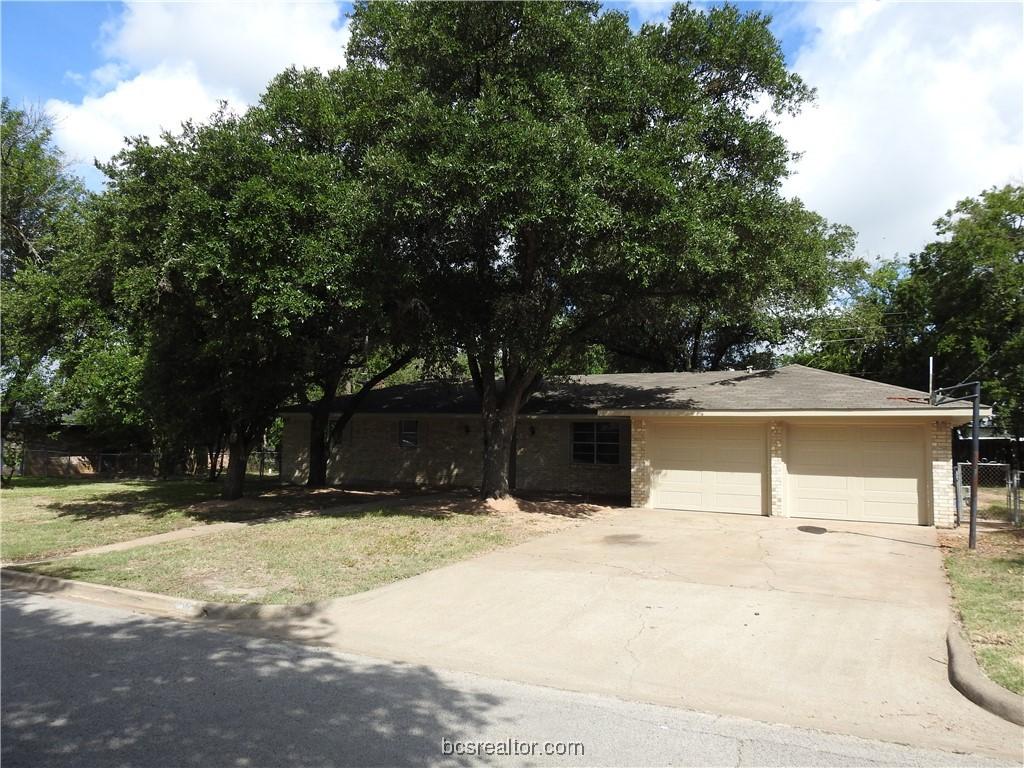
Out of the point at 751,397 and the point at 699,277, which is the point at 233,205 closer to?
the point at 699,277

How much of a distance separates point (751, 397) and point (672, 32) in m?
8.15

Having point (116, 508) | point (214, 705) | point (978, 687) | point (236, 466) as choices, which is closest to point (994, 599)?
point (978, 687)

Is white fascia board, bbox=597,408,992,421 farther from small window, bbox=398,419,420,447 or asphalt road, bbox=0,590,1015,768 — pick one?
asphalt road, bbox=0,590,1015,768

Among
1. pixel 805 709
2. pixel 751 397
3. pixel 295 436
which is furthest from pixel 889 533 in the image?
pixel 295 436

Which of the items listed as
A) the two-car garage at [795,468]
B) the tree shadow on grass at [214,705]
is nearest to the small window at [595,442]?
the two-car garage at [795,468]

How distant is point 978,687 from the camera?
5.15 m

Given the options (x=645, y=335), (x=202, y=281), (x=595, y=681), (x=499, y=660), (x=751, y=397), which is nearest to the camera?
(x=595, y=681)

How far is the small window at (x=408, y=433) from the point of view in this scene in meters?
23.5

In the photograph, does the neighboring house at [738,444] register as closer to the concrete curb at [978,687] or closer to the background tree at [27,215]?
the concrete curb at [978,687]

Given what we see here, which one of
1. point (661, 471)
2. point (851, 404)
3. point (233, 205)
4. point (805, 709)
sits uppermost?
point (233, 205)

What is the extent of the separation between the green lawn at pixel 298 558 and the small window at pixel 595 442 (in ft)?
21.0

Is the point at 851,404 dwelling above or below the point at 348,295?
below

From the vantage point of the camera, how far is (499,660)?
605 cm

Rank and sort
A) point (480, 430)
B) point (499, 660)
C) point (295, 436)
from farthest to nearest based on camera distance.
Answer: point (295, 436), point (480, 430), point (499, 660)
